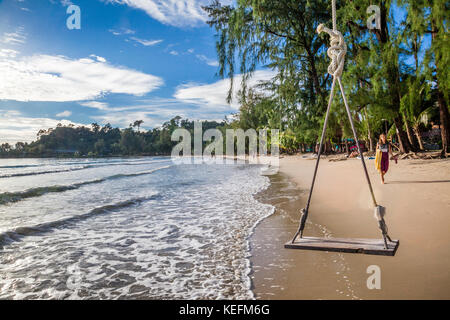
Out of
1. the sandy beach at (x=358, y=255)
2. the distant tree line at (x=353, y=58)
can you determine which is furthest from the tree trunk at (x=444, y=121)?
the sandy beach at (x=358, y=255)

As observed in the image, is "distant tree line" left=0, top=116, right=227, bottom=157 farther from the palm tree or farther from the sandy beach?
the sandy beach

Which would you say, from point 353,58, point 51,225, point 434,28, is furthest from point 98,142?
point 434,28

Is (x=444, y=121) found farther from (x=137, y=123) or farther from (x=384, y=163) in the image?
(x=137, y=123)

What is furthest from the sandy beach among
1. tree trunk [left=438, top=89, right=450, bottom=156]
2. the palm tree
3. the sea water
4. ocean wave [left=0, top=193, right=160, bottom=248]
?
the palm tree

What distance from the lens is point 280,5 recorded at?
15086mm

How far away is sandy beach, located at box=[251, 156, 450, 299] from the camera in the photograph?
98.9 inches

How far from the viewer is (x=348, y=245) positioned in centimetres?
263

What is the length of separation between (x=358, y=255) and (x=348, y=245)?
0.89 metres

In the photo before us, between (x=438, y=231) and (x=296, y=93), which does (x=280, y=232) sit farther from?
(x=296, y=93)

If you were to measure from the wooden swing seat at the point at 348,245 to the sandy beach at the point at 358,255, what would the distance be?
315mm

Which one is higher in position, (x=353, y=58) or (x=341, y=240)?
(x=353, y=58)

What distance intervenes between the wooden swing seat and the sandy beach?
0.31 meters

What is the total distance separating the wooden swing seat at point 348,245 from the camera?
8.13ft
